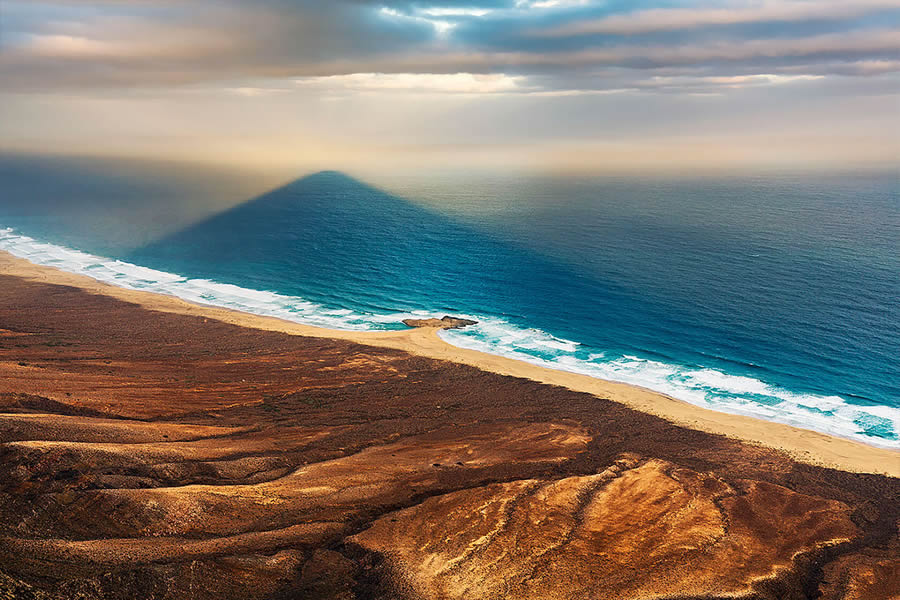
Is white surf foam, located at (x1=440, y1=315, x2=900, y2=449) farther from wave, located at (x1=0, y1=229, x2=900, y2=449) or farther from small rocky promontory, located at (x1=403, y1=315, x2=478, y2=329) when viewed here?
small rocky promontory, located at (x1=403, y1=315, x2=478, y2=329)

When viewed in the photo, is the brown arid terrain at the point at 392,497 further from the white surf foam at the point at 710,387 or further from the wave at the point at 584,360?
the wave at the point at 584,360

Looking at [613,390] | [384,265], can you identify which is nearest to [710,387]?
[613,390]

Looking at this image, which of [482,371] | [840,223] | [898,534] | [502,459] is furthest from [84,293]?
[840,223]

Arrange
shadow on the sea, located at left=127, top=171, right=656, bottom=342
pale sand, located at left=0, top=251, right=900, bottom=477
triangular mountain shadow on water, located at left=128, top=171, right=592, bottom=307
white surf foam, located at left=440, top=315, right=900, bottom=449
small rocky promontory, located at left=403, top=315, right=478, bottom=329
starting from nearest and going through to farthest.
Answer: pale sand, located at left=0, top=251, right=900, bottom=477
white surf foam, located at left=440, top=315, right=900, bottom=449
small rocky promontory, located at left=403, top=315, right=478, bottom=329
shadow on the sea, located at left=127, top=171, right=656, bottom=342
triangular mountain shadow on water, located at left=128, top=171, right=592, bottom=307

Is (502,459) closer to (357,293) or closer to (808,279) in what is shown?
(357,293)

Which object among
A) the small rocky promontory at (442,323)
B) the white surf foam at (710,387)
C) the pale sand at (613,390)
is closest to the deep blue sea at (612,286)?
the white surf foam at (710,387)

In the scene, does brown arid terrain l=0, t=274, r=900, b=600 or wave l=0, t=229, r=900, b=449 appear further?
wave l=0, t=229, r=900, b=449

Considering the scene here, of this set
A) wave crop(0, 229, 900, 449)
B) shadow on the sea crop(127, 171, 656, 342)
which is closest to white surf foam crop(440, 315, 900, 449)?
wave crop(0, 229, 900, 449)
